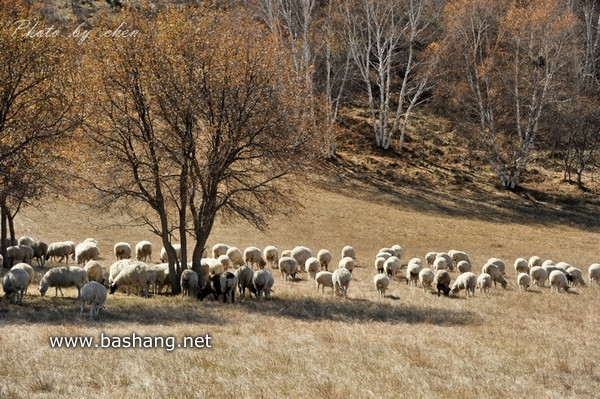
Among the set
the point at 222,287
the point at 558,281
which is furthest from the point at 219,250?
the point at 558,281

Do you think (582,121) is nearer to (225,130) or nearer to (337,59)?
(337,59)

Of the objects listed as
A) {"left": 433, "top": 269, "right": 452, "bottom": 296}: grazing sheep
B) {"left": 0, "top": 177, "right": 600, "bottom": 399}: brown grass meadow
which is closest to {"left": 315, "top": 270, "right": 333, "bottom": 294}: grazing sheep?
{"left": 0, "top": 177, "right": 600, "bottom": 399}: brown grass meadow

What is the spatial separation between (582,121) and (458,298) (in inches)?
1708

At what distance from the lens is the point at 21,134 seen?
19812mm

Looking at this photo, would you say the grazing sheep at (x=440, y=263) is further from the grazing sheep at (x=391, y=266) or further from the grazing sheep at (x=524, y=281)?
the grazing sheep at (x=524, y=281)

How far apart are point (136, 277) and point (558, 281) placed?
15836 mm

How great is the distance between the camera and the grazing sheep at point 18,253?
25500 mm

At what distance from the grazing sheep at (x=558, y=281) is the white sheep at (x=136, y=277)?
1506cm

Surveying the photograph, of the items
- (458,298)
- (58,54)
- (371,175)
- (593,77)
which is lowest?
(458,298)

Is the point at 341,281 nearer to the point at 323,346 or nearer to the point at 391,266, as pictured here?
the point at 391,266

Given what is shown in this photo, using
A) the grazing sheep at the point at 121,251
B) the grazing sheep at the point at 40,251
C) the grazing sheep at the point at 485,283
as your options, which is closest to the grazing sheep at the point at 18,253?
the grazing sheep at the point at 40,251

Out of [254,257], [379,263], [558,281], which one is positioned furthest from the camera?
[254,257]

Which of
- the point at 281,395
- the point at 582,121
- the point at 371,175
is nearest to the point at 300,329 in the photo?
the point at 281,395

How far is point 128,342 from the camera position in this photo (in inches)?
496
